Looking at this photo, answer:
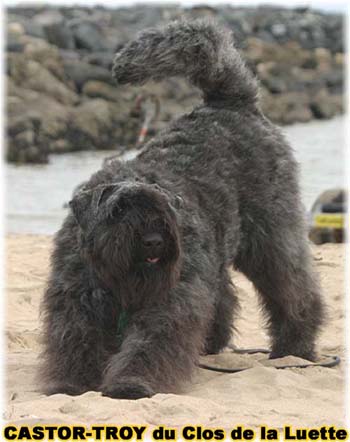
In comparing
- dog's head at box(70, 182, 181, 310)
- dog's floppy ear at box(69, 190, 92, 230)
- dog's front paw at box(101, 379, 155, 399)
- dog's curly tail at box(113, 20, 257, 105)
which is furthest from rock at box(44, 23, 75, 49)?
dog's front paw at box(101, 379, 155, 399)

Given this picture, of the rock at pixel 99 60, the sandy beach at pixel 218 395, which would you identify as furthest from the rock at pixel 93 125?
the sandy beach at pixel 218 395

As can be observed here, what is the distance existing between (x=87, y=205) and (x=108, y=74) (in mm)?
24536

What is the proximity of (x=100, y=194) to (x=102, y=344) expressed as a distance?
0.84 meters

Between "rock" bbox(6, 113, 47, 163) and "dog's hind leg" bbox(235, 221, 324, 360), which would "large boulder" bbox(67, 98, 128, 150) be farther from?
"dog's hind leg" bbox(235, 221, 324, 360)

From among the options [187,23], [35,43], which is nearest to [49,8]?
[35,43]

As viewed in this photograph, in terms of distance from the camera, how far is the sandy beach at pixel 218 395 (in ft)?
12.8

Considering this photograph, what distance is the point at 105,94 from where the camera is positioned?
2750 centimetres

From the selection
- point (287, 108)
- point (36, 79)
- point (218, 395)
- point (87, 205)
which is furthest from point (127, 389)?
point (287, 108)

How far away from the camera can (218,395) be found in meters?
4.54

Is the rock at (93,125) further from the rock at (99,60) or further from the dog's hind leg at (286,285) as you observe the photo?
the dog's hind leg at (286,285)

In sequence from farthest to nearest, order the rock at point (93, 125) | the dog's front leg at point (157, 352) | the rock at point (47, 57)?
the rock at point (47, 57) → the rock at point (93, 125) → the dog's front leg at point (157, 352)

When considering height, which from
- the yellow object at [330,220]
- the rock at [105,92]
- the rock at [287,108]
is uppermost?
the rock at [105,92]

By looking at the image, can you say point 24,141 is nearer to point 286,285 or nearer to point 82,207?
point 286,285

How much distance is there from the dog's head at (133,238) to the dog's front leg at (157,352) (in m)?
0.16
